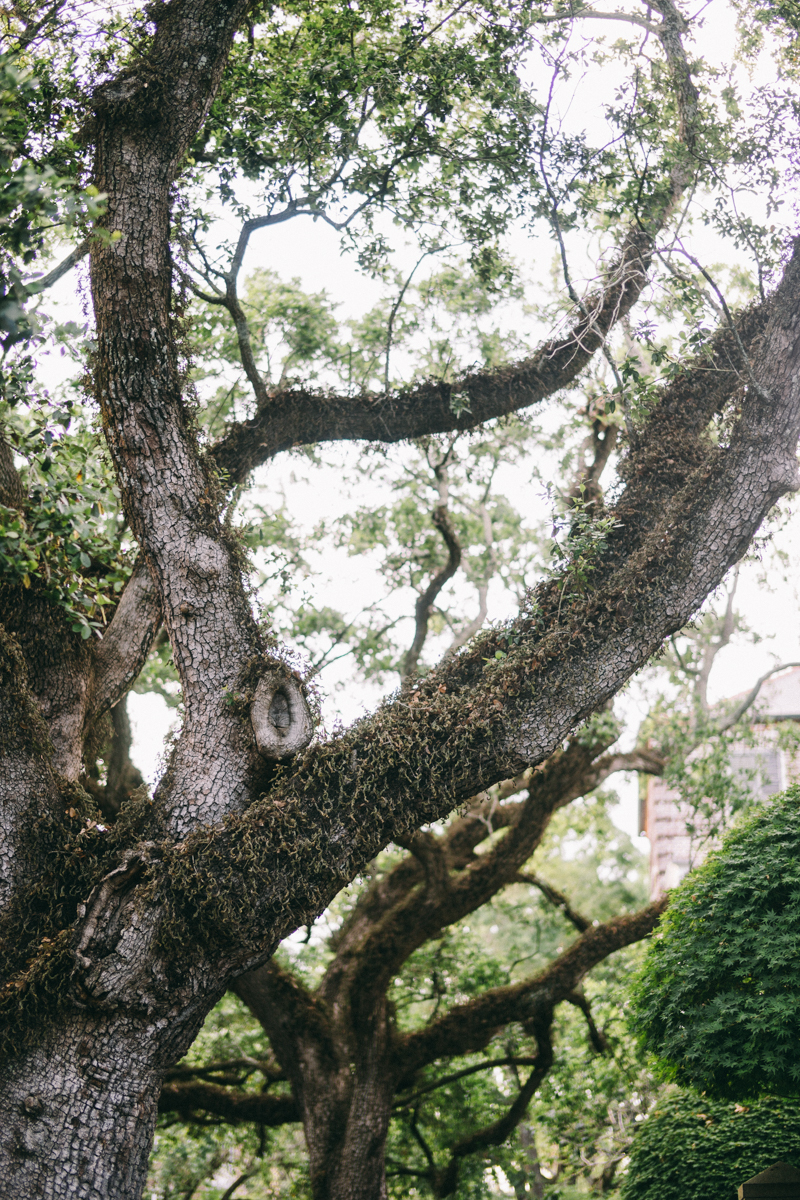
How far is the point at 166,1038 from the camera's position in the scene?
13.6 ft

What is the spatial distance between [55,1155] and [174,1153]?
7201 mm

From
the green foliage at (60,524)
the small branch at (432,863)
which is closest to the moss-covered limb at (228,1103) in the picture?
the small branch at (432,863)

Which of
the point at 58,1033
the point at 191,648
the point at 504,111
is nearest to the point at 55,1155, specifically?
the point at 58,1033

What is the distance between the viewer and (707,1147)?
6.70 metres

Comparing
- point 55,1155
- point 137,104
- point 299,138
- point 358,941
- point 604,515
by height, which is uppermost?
point 299,138

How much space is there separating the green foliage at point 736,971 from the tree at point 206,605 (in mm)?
1249

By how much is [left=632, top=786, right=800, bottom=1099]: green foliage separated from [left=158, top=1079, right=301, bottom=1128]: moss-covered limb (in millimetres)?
4799

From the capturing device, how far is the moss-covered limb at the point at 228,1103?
847 cm

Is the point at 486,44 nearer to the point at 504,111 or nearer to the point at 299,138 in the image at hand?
the point at 504,111

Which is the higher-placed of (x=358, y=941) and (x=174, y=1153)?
(x=358, y=941)

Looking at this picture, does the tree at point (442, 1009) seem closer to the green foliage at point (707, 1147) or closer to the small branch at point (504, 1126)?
the small branch at point (504, 1126)

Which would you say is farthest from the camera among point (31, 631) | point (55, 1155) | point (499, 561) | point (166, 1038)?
point (499, 561)

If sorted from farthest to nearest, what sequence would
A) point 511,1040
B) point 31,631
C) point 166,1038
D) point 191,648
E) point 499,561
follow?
point 499,561
point 511,1040
point 31,631
point 191,648
point 166,1038

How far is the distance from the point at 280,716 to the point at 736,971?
2673 mm
